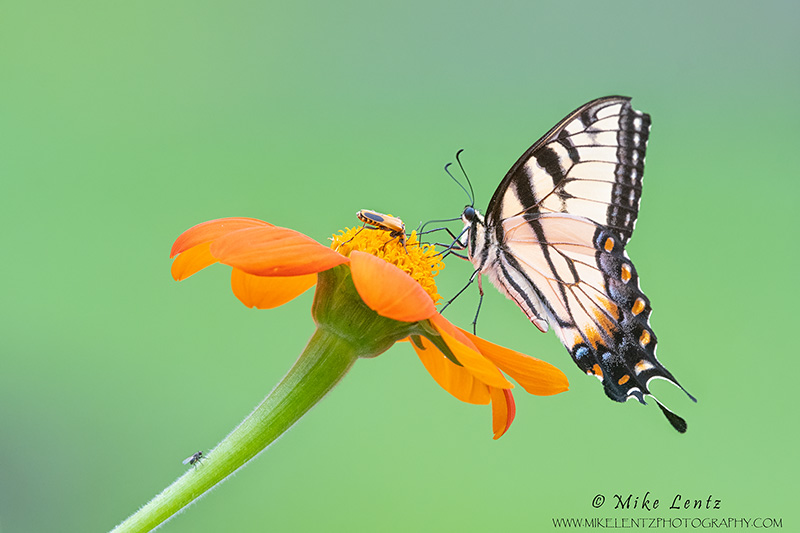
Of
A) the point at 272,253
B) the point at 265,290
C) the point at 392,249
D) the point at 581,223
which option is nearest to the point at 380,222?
the point at 392,249

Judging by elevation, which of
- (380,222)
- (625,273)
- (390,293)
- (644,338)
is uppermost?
(380,222)

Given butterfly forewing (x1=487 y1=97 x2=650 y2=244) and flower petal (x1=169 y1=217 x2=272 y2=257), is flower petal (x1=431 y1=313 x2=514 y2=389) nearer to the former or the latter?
flower petal (x1=169 y1=217 x2=272 y2=257)

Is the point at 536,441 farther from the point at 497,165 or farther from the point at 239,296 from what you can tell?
the point at 239,296

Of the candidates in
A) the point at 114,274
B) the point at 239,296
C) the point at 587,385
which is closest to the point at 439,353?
the point at 239,296

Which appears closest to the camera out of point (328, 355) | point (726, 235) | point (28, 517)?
point (328, 355)

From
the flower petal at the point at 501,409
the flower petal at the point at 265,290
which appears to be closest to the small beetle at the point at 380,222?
the flower petal at the point at 265,290

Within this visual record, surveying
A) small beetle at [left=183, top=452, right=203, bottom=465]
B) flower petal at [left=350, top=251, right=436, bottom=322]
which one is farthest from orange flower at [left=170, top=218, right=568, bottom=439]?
small beetle at [left=183, top=452, right=203, bottom=465]

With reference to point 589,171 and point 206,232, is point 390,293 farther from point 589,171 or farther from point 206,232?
point 589,171
